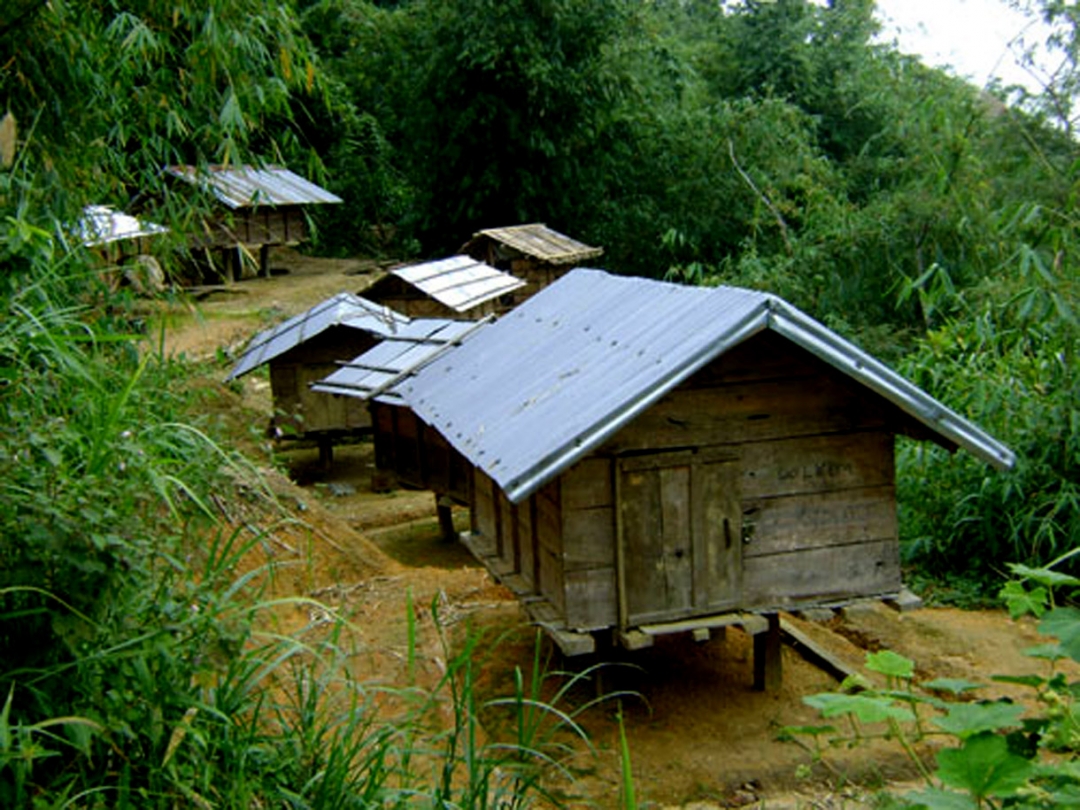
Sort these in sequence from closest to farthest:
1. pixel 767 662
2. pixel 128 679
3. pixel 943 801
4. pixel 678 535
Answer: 1. pixel 943 801
2. pixel 128 679
3. pixel 678 535
4. pixel 767 662

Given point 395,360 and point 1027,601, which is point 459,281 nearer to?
point 395,360

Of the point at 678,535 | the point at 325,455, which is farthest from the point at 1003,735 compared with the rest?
the point at 325,455

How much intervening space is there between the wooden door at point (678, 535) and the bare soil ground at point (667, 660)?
0.50 m

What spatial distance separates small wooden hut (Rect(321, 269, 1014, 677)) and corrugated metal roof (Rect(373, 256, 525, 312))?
11.1 m

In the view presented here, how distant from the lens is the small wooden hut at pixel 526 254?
2311 centimetres

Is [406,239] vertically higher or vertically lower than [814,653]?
higher

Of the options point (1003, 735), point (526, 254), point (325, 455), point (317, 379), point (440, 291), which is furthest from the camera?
point (526, 254)

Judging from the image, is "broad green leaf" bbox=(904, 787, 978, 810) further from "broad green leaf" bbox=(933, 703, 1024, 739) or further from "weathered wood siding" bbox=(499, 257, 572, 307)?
"weathered wood siding" bbox=(499, 257, 572, 307)

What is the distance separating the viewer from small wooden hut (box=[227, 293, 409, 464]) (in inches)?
639

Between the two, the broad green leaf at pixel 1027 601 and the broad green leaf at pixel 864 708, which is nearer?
the broad green leaf at pixel 864 708

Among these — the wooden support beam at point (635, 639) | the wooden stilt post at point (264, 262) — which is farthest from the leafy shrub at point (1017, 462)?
the wooden stilt post at point (264, 262)

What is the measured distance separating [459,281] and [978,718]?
57.6 feet

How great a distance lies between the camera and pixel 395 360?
13.6 meters

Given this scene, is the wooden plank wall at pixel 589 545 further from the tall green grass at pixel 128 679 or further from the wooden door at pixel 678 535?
the tall green grass at pixel 128 679
